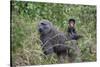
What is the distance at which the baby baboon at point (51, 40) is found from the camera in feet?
7.03

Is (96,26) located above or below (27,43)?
above

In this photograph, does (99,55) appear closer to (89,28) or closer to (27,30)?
(89,28)

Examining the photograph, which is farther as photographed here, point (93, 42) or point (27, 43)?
point (93, 42)

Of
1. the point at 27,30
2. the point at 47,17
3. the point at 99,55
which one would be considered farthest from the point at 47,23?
the point at 99,55

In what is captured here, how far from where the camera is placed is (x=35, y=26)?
212 centimetres

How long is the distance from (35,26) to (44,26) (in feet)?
0.33

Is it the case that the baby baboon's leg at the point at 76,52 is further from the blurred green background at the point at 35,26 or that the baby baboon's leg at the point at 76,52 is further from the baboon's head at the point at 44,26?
the baboon's head at the point at 44,26

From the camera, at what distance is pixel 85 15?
2320 millimetres

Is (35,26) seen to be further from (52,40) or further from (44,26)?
(52,40)

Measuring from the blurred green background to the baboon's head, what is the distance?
0.13 ft

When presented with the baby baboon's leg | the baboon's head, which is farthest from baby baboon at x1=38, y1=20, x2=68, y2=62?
the baby baboon's leg

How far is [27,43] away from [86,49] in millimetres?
704
